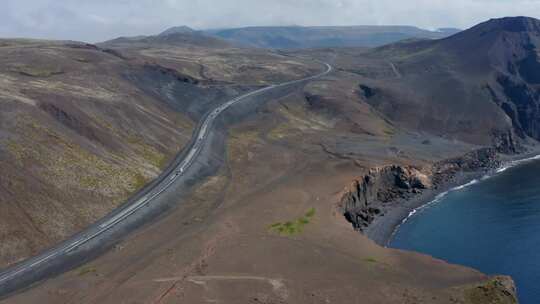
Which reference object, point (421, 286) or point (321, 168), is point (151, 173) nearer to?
point (321, 168)

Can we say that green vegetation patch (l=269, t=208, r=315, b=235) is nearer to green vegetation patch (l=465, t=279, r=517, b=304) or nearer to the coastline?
the coastline

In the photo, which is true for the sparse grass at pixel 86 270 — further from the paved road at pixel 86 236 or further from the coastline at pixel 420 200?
the coastline at pixel 420 200

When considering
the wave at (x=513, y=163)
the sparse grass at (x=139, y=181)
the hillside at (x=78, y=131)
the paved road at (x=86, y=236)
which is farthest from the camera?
the wave at (x=513, y=163)

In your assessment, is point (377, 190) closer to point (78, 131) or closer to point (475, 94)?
point (78, 131)

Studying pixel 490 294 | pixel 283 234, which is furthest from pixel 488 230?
pixel 283 234

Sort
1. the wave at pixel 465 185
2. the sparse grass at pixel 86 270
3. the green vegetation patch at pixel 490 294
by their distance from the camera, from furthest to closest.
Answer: the wave at pixel 465 185 < the sparse grass at pixel 86 270 < the green vegetation patch at pixel 490 294

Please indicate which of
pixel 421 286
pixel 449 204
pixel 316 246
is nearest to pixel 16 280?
pixel 316 246

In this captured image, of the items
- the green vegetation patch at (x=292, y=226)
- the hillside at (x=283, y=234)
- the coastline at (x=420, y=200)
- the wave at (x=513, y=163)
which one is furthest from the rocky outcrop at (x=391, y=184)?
the green vegetation patch at (x=292, y=226)
